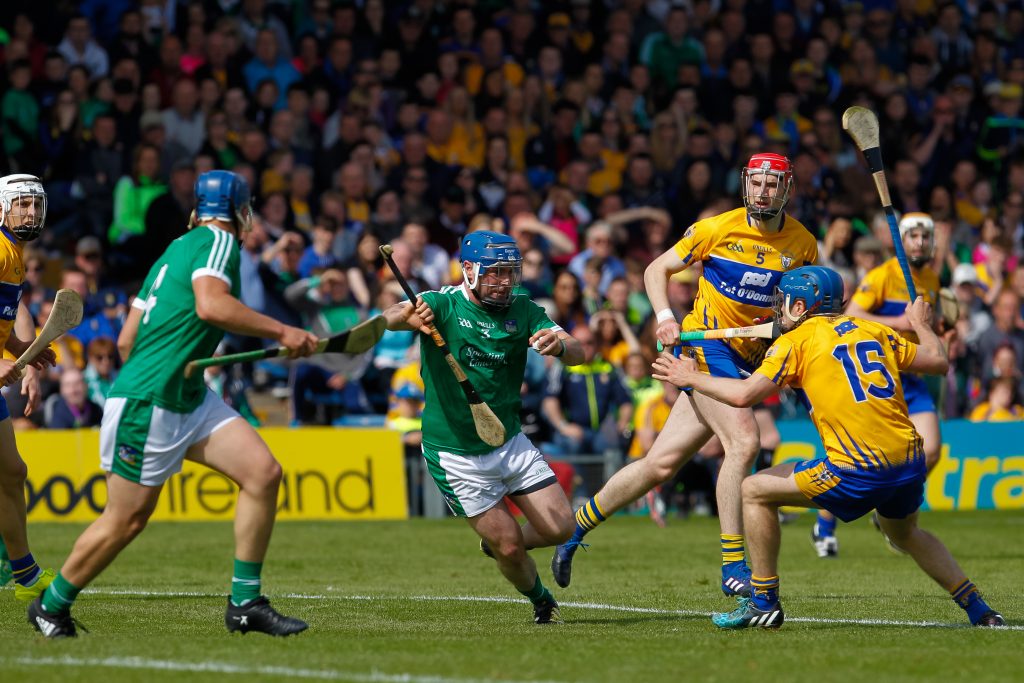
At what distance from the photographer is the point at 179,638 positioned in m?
7.84

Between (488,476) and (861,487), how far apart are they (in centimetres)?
186

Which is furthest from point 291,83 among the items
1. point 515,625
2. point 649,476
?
point 515,625

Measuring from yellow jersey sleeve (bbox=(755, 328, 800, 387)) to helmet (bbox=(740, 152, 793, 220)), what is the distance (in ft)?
5.65

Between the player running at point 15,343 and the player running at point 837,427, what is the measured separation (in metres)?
3.60

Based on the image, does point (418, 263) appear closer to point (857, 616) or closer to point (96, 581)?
point (96, 581)

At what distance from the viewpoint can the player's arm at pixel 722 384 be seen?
816 cm

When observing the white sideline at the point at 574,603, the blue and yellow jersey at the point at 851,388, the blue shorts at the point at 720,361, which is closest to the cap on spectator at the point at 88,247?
the white sideline at the point at 574,603

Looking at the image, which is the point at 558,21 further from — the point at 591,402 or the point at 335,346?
the point at 335,346

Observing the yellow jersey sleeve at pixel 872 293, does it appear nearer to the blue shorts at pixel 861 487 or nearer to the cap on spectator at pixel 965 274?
the blue shorts at pixel 861 487

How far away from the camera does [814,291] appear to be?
8320mm

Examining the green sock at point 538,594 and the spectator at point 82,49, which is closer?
the green sock at point 538,594

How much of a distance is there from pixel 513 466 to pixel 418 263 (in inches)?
373

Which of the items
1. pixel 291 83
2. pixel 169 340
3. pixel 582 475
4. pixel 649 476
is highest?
pixel 291 83

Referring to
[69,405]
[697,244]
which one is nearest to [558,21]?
[69,405]
